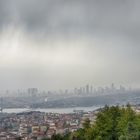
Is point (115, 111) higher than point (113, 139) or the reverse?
higher

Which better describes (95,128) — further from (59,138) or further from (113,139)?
(59,138)

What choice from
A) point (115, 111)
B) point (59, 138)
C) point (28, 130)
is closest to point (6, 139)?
point (28, 130)

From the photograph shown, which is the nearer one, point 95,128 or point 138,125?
point 138,125

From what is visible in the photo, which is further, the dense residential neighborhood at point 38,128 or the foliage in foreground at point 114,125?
the dense residential neighborhood at point 38,128

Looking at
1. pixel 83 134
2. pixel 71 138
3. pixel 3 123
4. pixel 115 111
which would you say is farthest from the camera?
pixel 3 123

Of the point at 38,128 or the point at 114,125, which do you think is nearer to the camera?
the point at 114,125

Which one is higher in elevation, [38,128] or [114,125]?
[114,125]

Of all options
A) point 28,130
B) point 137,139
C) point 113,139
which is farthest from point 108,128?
point 28,130

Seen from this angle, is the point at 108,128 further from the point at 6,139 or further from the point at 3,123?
the point at 3,123

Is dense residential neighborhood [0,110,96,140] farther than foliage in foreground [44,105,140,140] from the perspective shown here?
Yes

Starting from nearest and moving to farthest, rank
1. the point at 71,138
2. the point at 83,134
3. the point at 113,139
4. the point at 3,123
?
the point at 113,139 < the point at 83,134 < the point at 71,138 < the point at 3,123
